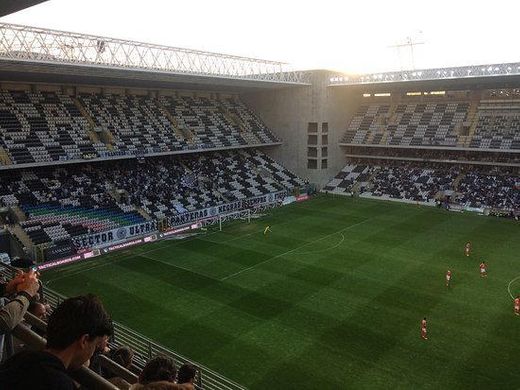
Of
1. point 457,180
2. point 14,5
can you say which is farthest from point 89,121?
point 457,180

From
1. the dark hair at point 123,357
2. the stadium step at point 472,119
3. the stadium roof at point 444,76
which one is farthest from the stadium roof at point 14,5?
the stadium step at point 472,119

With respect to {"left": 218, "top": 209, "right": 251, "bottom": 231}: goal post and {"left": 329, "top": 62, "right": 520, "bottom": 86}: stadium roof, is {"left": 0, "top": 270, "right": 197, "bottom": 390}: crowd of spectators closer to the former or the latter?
{"left": 218, "top": 209, "right": 251, "bottom": 231}: goal post

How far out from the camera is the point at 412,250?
29.9 m

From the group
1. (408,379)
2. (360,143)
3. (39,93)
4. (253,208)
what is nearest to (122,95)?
(39,93)

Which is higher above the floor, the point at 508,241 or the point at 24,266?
the point at 24,266

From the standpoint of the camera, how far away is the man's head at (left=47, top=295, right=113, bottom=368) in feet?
9.52

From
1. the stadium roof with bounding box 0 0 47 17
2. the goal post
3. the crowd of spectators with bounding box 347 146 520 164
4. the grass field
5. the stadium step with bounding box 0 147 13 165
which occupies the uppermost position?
the stadium roof with bounding box 0 0 47 17

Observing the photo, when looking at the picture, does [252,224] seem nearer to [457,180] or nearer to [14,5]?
[457,180]

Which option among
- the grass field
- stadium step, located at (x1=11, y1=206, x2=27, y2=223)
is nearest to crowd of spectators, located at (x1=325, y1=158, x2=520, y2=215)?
the grass field

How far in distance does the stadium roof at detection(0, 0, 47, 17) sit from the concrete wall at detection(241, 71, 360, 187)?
45.7 meters

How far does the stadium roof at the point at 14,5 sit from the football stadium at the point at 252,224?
100 mm

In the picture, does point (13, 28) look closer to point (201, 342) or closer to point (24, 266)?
point (201, 342)

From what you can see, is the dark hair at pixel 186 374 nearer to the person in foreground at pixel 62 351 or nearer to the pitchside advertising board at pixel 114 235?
the person in foreground at pixel 62 351

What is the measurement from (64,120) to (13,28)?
1301cm
